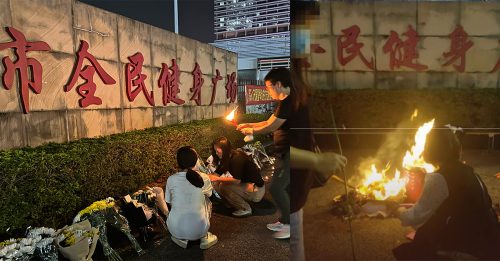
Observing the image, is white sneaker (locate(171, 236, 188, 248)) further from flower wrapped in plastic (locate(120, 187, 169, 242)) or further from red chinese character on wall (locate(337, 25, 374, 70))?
red chinese character on wall (locate(337, 25, 374, 70))

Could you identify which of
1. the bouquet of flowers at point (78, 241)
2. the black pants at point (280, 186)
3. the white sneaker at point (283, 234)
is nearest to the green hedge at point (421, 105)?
the black pants at point (280, 186)

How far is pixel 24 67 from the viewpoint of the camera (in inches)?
169

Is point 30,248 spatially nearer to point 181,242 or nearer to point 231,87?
point 181,242

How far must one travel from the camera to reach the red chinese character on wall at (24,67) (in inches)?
162

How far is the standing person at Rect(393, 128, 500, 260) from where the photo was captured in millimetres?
1623

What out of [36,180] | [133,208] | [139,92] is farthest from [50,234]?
[139,92]

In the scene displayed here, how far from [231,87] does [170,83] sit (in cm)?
373

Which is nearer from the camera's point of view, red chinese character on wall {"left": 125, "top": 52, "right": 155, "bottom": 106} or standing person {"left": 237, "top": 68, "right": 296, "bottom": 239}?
standing person {"left": 237, "top": 68, "right": 296, "bottom": 239}

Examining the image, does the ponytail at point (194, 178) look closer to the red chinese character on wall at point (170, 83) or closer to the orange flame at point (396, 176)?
the orange flame at point (396, 176)

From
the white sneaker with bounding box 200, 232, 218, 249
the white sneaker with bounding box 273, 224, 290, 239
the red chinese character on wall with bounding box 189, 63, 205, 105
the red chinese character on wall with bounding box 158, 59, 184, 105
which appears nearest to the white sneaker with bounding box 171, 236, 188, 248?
the white sneaker with bounding box 200, 232, 218, 249

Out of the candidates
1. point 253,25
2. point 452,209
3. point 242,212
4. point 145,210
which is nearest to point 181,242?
point 145,210

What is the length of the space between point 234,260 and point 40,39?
347cm

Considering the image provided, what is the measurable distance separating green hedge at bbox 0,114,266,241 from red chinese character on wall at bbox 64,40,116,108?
1.98ft

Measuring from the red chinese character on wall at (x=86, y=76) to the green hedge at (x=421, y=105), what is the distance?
4.41 m
